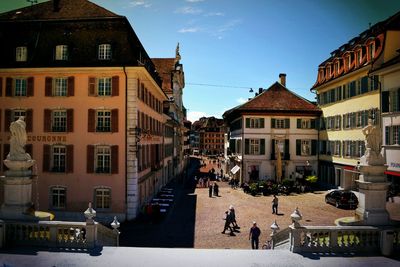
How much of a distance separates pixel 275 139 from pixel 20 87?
29.1m

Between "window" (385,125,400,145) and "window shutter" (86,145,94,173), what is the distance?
21363 mm

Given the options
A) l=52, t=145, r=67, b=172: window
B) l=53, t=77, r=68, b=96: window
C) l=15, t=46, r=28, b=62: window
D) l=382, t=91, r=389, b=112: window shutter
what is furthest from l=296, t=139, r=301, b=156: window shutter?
l=15, t=46, r=28, b=62: window

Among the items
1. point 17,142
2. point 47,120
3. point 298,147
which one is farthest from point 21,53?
point 298,147

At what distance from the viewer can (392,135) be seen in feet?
86.3

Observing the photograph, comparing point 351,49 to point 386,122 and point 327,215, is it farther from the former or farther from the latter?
point 327,215

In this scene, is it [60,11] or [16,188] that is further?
[60,11]

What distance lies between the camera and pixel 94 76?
23.8 m

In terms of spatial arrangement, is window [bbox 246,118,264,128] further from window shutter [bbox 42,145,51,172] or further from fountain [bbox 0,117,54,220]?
fountain [bbox 0,117,54,220]

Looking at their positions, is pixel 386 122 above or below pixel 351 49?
below

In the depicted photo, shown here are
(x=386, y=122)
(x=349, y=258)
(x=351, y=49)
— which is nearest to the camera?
(x=349, y=258)

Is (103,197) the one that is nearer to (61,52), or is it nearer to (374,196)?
(61,52)

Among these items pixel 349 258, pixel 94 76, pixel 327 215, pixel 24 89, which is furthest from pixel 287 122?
pixel 349 258

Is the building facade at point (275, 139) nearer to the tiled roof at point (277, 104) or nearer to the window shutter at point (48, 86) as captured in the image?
the tiled roof at point (277, 104)

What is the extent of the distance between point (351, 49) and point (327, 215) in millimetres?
18382
